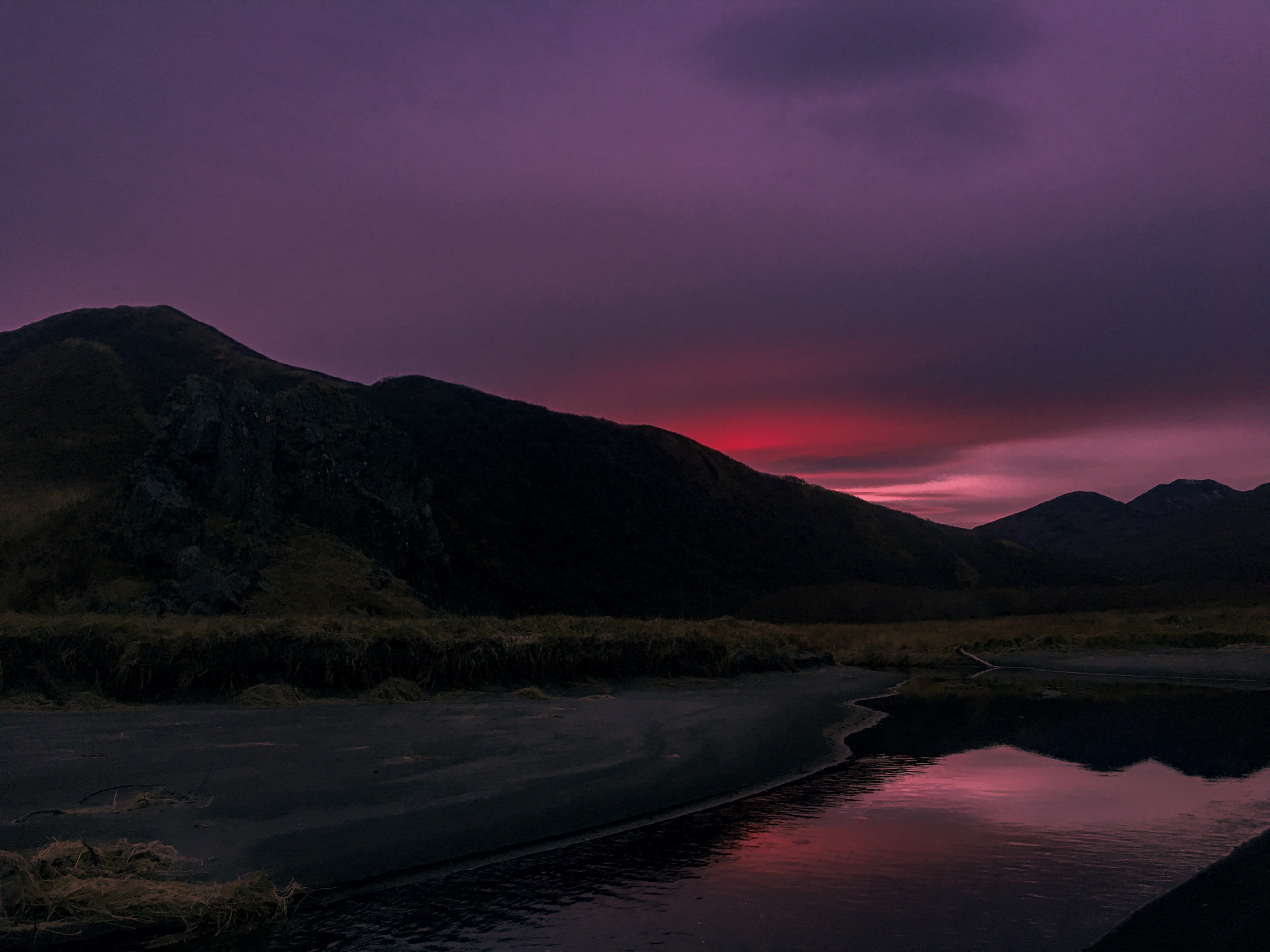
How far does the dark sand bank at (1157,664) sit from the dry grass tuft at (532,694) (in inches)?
823

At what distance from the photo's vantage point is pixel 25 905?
22.8 ft

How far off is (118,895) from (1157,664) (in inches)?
1449

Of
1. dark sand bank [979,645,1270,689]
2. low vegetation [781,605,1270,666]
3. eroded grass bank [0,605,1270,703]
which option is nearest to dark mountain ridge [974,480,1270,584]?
low vegetation [781,605,1270,666]

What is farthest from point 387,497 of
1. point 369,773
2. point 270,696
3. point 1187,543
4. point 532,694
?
point 1187,543

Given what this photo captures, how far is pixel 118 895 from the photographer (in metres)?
7.18

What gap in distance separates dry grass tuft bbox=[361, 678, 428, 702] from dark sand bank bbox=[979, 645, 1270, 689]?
2377cm

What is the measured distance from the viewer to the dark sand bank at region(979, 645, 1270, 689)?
100 ft

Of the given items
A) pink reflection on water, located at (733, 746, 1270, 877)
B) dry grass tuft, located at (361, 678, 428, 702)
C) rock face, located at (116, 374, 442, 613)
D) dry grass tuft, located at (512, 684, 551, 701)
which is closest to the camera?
pink reflection on water, located at (733, 746, 1270, 877)

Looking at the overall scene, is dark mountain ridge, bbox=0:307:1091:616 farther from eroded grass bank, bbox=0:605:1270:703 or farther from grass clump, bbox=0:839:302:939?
grass clump, bbox=0:839:302:939

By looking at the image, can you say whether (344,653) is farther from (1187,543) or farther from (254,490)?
(1187,543)

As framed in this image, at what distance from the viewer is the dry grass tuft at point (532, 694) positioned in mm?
20812

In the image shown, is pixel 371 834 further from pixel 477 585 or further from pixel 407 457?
pixel 477 585

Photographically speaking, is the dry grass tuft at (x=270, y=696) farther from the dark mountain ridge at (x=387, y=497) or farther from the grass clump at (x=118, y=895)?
the grass clump at (x=118, y=895)

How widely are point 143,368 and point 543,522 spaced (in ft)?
113
